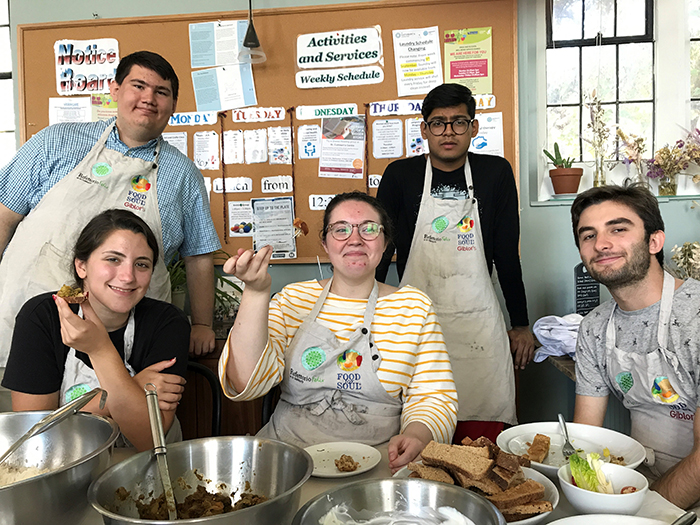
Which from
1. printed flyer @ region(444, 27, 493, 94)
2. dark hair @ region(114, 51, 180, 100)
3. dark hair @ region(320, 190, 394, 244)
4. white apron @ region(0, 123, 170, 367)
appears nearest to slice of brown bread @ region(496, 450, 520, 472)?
dark hair @ region(320, 190, 394, 244)

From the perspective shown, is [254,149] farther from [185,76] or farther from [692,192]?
[692,192]

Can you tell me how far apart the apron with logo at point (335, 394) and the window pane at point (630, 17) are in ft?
8.64

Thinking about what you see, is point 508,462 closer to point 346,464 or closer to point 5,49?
point 346,464

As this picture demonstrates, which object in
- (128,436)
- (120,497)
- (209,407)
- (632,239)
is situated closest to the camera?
(120,497)

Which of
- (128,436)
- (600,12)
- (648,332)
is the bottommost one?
(128,436)

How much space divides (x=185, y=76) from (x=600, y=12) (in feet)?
7.99

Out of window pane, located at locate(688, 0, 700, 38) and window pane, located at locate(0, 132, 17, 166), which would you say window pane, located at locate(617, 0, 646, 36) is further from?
window pane, located at locate(0, 132, 17, 166)

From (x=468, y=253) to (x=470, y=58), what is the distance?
4.16ft

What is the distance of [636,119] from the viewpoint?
338cm

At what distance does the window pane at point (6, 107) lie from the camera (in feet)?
12.1

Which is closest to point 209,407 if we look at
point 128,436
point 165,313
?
point 165,313

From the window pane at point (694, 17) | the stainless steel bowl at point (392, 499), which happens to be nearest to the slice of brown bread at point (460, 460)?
the stainless steel bowl at point (392, 499)

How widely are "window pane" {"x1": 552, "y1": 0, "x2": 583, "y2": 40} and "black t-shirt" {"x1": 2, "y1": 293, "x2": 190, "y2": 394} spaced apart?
274cm

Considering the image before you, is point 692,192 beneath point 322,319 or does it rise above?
above
